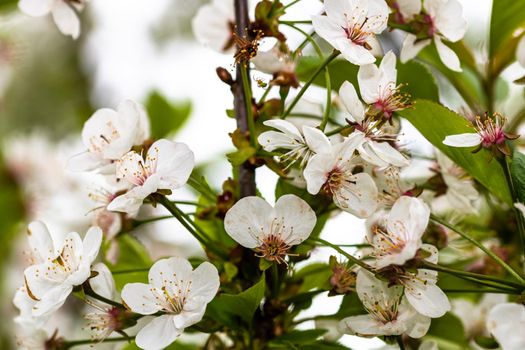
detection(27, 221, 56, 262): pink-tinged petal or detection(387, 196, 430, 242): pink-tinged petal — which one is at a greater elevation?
detection(387, 196, 430, 242): pink-tinged petal

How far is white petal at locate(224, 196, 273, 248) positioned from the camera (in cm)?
68

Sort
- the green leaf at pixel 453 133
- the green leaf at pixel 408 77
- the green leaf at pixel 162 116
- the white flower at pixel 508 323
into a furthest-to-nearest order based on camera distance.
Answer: the green leaf at pixel 162 116
the green leaf at pixel 408 77
the green leaf at pixel 453 133
the white flower at pixel 508 323

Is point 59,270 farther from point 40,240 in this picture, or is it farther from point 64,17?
point 64,17

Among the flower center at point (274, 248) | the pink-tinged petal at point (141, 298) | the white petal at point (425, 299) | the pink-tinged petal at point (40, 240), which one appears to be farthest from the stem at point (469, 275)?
the pink-tinged petal at point (40, 240)

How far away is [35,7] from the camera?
2.93ft

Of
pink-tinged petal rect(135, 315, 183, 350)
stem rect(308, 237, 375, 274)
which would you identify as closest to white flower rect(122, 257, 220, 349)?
pink-tinged petal rect(135, 315, 183, 350)

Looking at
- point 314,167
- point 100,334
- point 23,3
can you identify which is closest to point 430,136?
point 314,167

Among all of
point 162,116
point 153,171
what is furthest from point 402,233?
point 162,116

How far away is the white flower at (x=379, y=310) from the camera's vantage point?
2.32 ft

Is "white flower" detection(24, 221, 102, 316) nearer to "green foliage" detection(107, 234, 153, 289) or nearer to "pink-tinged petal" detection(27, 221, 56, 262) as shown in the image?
"pink-tinged petal" detection(27, 221, 56, 262)

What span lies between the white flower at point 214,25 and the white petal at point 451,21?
25 cm

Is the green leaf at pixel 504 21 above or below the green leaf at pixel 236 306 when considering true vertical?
above

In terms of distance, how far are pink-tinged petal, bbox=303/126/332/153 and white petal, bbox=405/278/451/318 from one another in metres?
0.14

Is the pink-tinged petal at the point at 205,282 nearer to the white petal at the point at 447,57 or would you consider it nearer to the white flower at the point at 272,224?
the white flower at the point at 272,224
